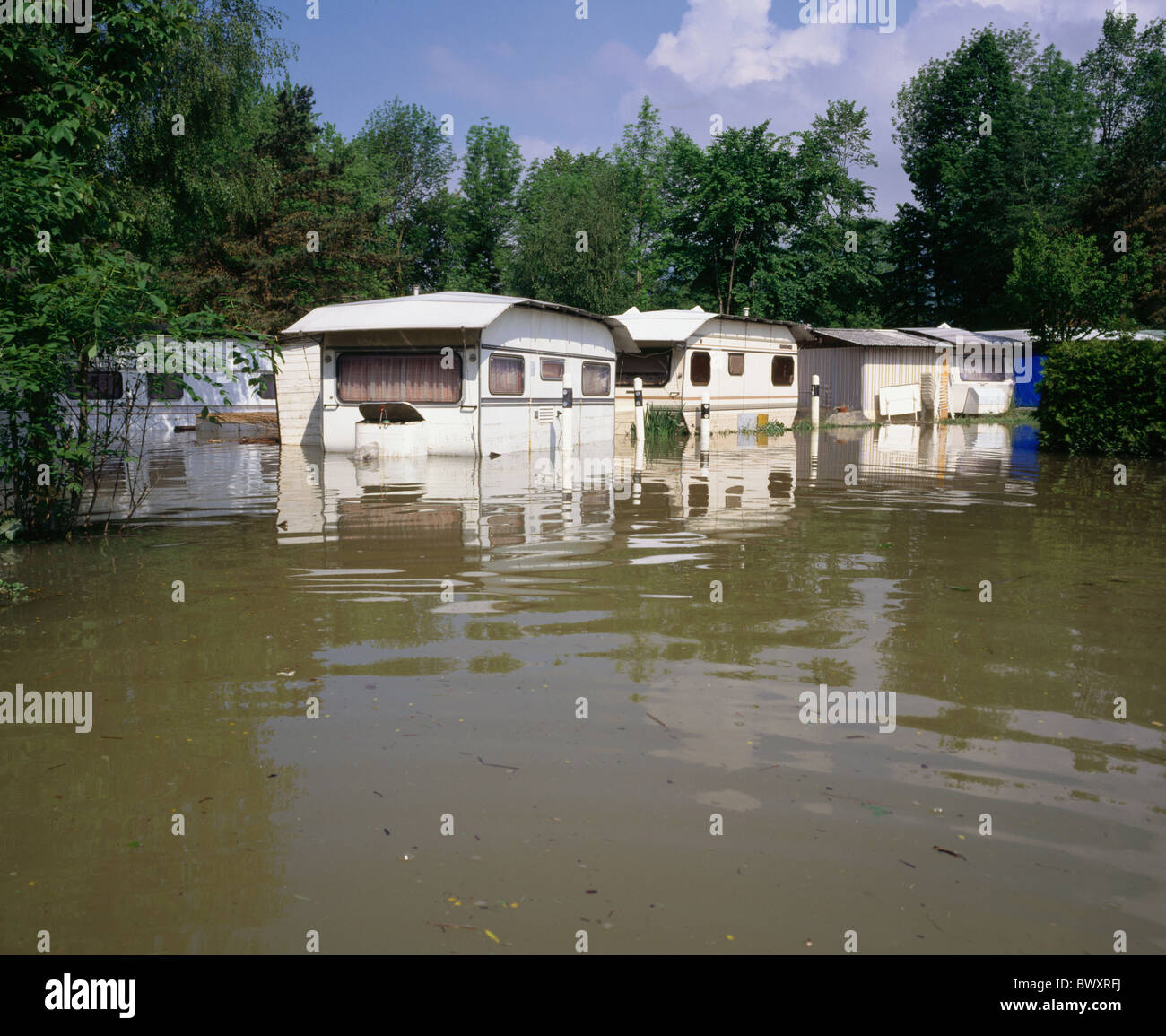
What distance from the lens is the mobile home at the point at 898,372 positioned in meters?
35.8

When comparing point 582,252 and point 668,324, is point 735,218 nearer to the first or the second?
point 582,252

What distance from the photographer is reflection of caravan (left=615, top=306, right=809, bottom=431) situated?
2788 centimetres

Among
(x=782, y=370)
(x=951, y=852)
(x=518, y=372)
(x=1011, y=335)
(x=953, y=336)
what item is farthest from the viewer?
(x=1011, y=335)

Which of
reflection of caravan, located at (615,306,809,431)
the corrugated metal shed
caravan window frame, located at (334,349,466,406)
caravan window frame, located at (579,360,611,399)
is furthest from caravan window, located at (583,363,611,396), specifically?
the corrugated metal shed

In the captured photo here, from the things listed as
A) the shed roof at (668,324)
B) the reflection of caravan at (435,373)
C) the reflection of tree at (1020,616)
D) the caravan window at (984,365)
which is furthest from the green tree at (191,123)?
the caravan window at (984,365)

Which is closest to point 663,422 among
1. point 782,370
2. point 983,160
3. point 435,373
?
point 782,370

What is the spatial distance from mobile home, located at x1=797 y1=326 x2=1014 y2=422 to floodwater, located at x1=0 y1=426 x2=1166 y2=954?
26.7 metres

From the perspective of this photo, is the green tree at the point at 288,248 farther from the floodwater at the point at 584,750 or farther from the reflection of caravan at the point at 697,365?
the floodwater at the point at 584,750

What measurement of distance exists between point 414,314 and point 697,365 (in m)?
12.0

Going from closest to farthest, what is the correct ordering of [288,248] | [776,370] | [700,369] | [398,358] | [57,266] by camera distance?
[57,266] < [398,358] < [700,369] < [776,370] < [288,248]

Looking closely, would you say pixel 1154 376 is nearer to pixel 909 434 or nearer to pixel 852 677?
pixel 909 434

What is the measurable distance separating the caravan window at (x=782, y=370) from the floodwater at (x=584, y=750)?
22705 mm

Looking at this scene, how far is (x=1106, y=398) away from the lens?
2047cm
